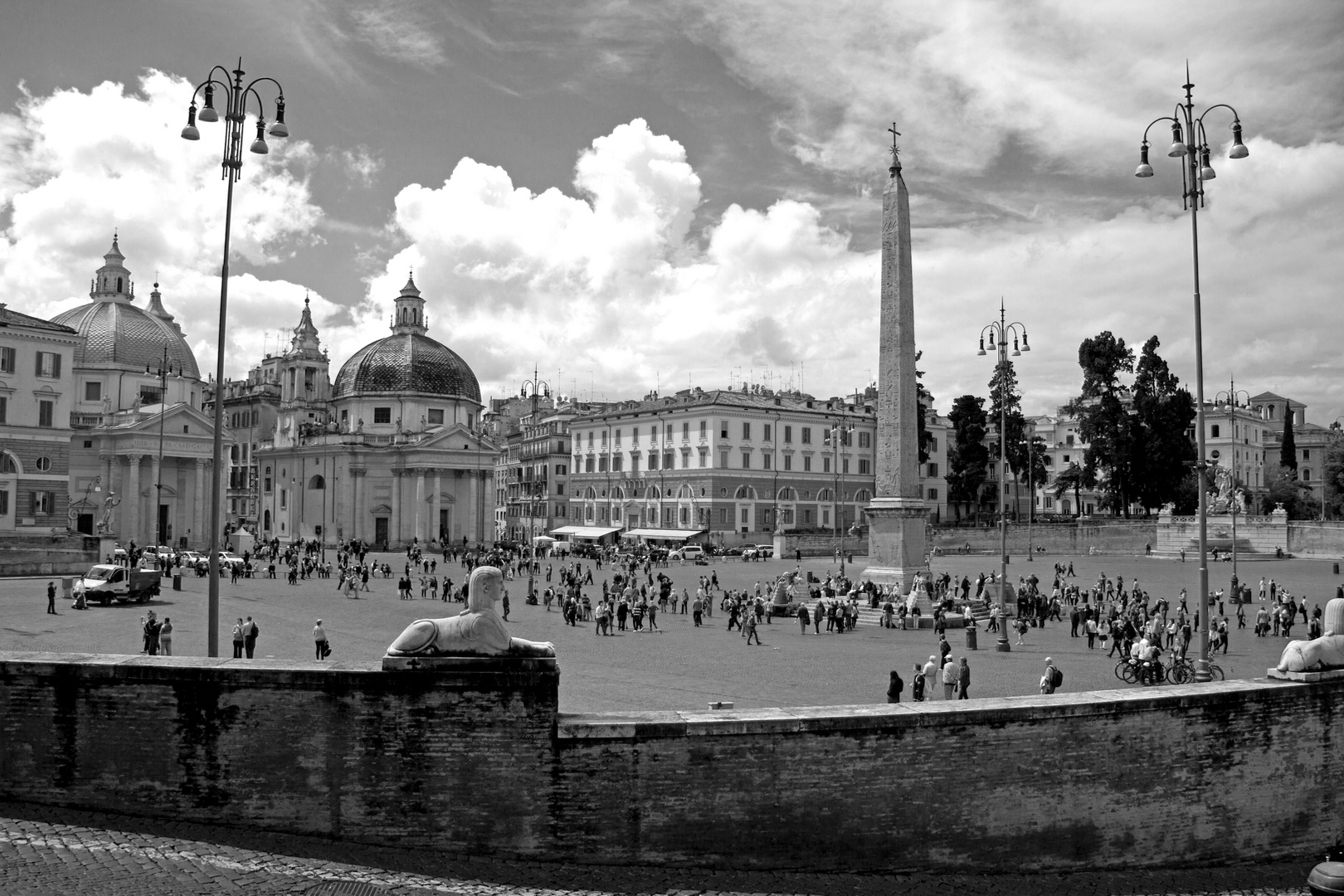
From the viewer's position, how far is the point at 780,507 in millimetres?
76875

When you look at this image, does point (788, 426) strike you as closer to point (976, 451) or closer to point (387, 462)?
point (976, 451)

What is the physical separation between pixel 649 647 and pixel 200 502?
165 ft

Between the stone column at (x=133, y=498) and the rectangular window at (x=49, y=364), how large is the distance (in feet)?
42.8

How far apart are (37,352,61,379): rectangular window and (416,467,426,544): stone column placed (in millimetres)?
27029

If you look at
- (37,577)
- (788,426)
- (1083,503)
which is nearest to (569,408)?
(788,426)

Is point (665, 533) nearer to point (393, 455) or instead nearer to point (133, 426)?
point (393, 455)

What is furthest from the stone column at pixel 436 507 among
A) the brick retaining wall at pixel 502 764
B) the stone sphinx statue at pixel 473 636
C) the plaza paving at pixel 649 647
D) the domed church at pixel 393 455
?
the stone sphinx statue at pixel 473 636

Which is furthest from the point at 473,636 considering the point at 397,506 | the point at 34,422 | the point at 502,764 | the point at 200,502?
the point at 397,506

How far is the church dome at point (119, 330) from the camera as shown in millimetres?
69000

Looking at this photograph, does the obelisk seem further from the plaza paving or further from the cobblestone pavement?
the cobblestone pavement

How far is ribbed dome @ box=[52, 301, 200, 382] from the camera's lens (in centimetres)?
6894

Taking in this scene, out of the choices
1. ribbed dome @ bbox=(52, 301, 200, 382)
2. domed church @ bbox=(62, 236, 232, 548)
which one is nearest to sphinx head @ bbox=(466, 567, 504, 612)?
domed church @ bbox=(62, 236, 232, 548)

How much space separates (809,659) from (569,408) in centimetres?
8073

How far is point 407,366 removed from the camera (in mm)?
77188
